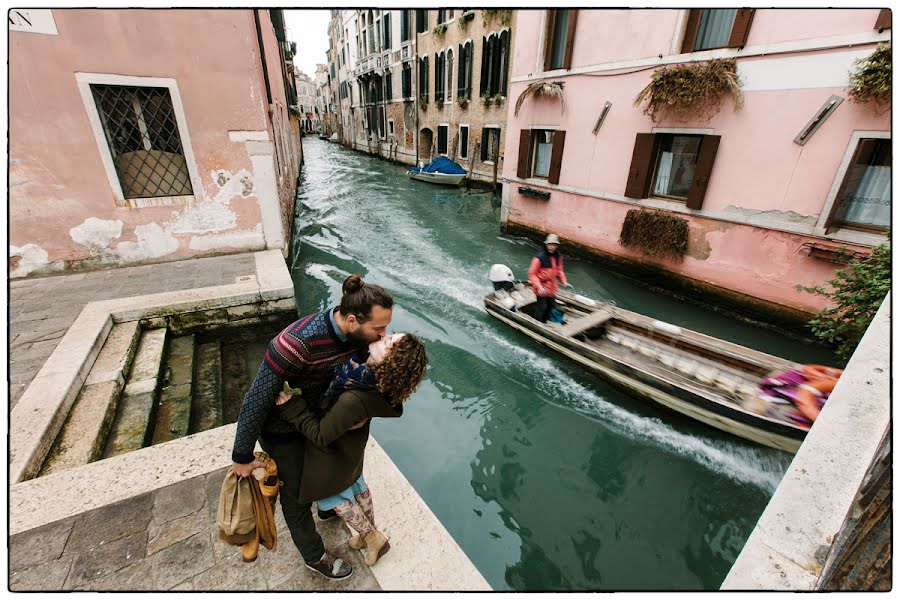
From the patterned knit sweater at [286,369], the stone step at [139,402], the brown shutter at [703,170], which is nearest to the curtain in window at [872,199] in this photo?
the brown shutter at [703,170]

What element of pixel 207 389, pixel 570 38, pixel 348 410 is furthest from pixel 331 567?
pixel 570 38

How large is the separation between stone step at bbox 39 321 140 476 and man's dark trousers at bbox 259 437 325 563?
2046mm

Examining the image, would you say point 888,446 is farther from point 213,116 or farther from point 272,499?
point 213,116

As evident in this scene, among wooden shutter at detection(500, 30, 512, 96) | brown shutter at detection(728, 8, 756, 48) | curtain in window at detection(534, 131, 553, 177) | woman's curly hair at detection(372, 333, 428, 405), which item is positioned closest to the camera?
woman's curly hair at detection(372, 333, 428, 405)

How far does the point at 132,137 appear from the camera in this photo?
5594 mm

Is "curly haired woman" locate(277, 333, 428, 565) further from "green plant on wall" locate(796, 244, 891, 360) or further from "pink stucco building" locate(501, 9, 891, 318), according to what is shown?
"pink stucco building" locate(501, 9, 891, 318)

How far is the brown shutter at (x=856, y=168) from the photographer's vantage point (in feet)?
17.3

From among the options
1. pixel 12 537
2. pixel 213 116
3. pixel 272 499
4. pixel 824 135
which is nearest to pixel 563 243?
pixel 824 135

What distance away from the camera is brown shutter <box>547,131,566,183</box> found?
906cm

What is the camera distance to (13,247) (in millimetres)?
5289

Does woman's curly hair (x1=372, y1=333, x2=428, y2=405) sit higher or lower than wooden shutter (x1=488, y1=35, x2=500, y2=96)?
lower

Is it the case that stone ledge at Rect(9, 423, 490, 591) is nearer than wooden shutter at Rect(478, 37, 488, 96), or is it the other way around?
stone ledge at Rect(9, 423, 490, 591)

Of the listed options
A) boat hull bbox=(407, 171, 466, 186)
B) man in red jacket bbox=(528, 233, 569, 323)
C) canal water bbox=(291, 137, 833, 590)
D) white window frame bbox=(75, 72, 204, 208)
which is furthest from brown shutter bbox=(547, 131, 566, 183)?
boat hull bbox=(407, 171, 466, 186)

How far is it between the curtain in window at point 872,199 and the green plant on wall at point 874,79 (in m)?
0.87
